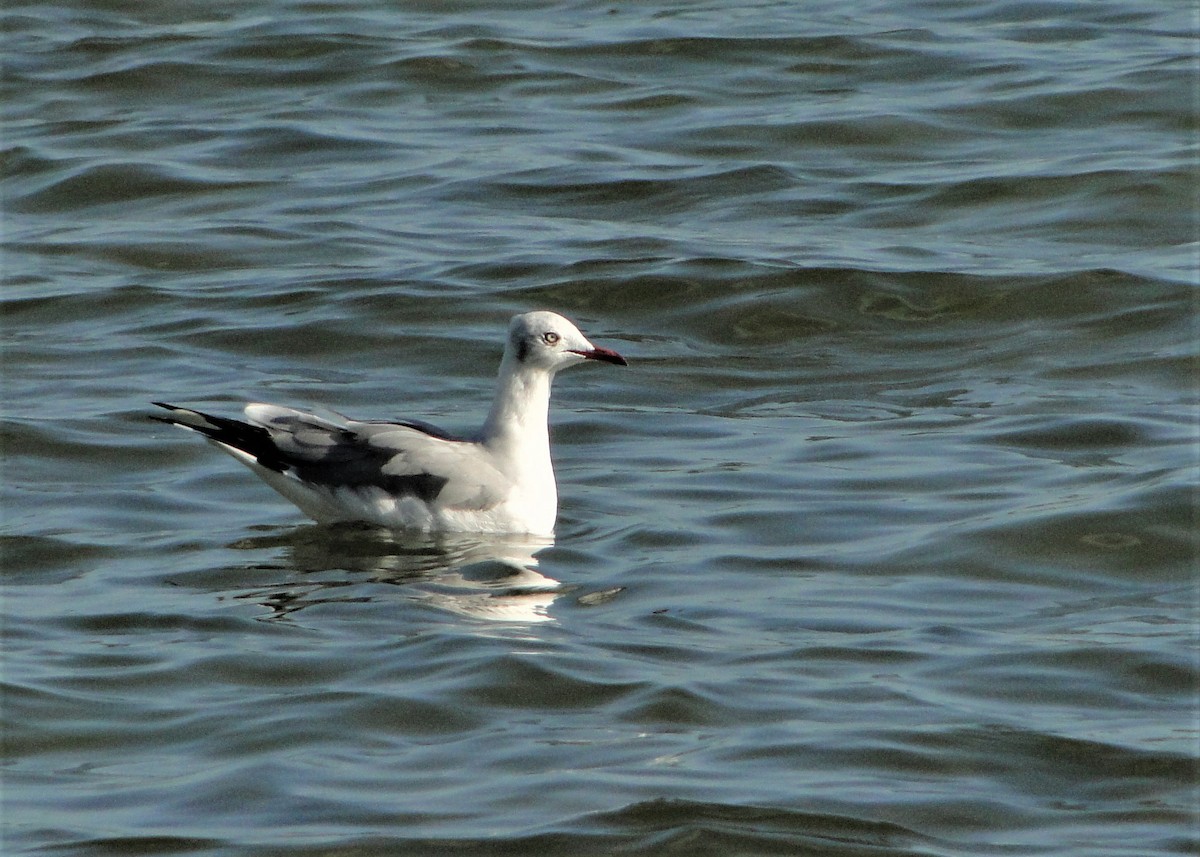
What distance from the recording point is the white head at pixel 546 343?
9133 millimetres

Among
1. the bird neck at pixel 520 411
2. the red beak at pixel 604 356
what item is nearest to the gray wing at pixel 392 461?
the bird neck at pixel 520 411

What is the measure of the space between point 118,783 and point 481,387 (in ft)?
17.2

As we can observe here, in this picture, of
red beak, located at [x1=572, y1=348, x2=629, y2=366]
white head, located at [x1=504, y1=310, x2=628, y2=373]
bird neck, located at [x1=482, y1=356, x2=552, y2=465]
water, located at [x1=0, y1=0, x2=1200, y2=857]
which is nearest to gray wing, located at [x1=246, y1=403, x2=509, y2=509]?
bird neck, located at [x1=482, y1=356, x2=552, y2=465]

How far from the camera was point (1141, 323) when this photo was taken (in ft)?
39.0

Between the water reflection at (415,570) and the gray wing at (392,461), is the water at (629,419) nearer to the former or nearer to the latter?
the water reflection at (415,570)

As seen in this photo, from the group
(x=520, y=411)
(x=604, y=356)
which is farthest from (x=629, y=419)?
(x=604, y=356)

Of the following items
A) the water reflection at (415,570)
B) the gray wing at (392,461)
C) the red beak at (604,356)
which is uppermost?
the red beak at (604,356)

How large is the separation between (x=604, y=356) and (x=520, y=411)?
1.42ft

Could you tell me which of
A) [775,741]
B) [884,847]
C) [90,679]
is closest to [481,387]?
[90,679]

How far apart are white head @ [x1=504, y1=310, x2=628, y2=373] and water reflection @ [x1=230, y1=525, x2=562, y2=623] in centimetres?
75

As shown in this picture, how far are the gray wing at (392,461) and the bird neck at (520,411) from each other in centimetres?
11

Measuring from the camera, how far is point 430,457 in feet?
29.5

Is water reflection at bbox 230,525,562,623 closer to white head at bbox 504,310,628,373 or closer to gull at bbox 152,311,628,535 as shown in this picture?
gull at bbox 152,311,628,535

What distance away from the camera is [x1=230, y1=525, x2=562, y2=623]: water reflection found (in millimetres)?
8008
